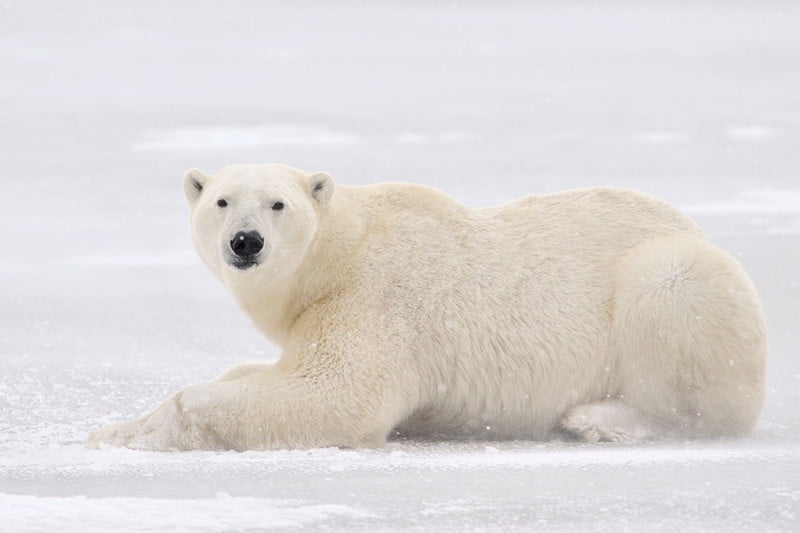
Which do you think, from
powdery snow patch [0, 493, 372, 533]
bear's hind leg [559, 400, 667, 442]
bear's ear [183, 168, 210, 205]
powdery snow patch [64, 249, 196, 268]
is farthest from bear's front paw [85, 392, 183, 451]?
powdery snow patch [64, 249, 196, 268]

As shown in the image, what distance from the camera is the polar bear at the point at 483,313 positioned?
5.30 meters

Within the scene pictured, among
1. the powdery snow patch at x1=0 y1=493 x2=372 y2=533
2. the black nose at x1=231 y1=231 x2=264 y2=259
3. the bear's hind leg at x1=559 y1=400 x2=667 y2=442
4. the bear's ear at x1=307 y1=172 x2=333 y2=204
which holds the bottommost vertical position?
the powdery snow patch at x1=0 y1=493 x2=372 y2=533

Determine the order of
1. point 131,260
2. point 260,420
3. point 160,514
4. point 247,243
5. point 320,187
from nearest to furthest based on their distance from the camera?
point 160,514 → point 260,420 → point 247,243 → point 320,187 → point 131,260

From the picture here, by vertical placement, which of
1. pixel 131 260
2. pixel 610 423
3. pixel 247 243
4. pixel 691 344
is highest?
pixel 131 260

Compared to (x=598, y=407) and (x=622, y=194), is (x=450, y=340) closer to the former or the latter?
(x=598, y=407)

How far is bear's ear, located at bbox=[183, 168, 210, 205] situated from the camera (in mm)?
5621

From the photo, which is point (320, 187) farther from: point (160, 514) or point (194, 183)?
point (160, 514)

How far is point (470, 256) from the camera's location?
5.63 m

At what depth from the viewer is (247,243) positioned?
5.13m

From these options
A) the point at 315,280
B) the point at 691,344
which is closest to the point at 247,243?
the point at 315,280

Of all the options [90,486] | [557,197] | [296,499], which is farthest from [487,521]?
[557,197]

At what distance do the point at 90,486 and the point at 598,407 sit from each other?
2436mm

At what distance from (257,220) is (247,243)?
0.12 metres

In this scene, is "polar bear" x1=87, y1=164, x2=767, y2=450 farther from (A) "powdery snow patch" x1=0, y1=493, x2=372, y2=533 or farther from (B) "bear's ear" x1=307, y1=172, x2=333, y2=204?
(A) "powdery snow patch" x1=0, y1=493, x2=372, y2=533
